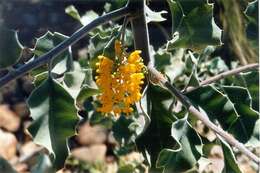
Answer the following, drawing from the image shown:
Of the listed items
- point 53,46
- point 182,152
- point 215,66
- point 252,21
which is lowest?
point 215,66

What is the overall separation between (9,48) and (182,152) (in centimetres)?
33

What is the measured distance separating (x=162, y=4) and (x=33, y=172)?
135 centimetres

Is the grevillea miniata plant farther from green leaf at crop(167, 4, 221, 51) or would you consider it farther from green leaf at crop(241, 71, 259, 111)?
green leaf at crop(241, 71, 259, 111)

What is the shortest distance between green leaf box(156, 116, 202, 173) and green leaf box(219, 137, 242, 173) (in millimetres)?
45

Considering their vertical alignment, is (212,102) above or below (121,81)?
below

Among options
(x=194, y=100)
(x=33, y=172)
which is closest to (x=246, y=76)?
(x=194, y=100)

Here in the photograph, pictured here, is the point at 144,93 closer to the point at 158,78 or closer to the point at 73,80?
the point at 158,78

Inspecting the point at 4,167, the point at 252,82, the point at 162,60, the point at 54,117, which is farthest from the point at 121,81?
the point at 252,82

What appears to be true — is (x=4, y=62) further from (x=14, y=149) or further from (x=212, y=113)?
(x=14, y=149)

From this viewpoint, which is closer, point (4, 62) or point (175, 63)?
point (4, 62)

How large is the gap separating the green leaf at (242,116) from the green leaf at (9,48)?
43cm

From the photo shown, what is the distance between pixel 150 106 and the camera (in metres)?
0.99

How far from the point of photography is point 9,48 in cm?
88

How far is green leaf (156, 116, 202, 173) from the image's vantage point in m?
0.91
